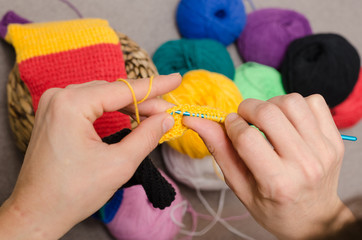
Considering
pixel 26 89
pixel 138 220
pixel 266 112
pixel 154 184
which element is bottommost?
pixel 138 220

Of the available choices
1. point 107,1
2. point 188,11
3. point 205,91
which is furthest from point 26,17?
point 205,91

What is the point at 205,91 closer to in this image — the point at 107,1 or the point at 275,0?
the point at 107,1

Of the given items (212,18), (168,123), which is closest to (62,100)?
(168,123)

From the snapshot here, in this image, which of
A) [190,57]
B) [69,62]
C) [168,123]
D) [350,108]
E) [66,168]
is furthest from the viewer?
[350,108]

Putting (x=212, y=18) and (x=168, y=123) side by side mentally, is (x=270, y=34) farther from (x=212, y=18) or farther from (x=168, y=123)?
(x=168, y=123)

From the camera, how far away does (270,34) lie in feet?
4.14

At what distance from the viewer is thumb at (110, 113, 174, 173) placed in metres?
0.52

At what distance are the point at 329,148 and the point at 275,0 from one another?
123 cm

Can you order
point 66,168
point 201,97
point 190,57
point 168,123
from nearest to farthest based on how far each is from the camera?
point 66,168, point 168,123, point 201,97, point 190,57

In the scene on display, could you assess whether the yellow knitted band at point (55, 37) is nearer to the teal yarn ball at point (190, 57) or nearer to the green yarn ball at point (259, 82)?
the teal yarn ball at point (190, 57)

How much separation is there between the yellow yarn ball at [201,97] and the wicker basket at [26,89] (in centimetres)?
12

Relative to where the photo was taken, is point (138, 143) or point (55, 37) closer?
point (138, 143)

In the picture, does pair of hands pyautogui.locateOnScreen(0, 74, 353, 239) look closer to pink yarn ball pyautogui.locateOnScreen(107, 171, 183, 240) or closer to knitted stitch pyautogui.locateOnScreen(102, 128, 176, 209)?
knitted stitch pyautogui.locateOnScreen(102, 128, 176, 209)

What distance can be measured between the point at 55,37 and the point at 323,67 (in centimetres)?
96
